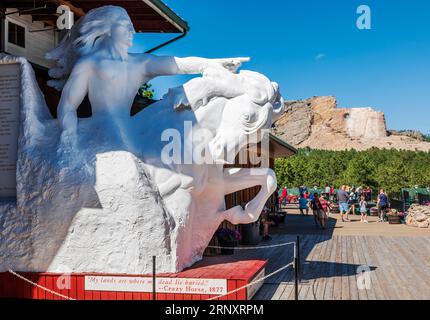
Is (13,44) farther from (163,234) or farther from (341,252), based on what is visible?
(341,252)

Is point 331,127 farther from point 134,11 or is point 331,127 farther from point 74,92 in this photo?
point 74,92

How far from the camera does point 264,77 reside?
9102 millimetres

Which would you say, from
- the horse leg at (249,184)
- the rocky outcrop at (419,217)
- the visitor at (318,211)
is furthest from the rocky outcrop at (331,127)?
the horse leg at (249,184)

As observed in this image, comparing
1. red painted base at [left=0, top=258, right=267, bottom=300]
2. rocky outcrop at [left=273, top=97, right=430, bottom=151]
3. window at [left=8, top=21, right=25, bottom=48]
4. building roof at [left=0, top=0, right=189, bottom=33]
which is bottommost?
red painted base at [left=0, top=258, right=267, bottom=300]

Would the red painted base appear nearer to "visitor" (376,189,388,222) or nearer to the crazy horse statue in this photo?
the crazy horse statue

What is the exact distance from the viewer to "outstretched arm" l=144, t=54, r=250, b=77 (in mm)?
9109

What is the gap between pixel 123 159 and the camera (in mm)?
8242

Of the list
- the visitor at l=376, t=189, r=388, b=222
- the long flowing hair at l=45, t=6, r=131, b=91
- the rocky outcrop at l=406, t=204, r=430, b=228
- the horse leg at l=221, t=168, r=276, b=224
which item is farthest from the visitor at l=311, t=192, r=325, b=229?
the long flowing hair at l=45, t=6, r=131, b=91

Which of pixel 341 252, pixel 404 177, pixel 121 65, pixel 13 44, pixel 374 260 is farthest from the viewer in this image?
pixel 404 177

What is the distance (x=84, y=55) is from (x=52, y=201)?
255 centimetres

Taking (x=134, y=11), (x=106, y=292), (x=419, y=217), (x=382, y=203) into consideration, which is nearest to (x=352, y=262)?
(x=106, y=292)

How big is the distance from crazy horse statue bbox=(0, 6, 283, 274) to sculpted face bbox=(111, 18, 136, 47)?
17mm

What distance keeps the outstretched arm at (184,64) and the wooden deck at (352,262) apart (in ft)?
13.0
